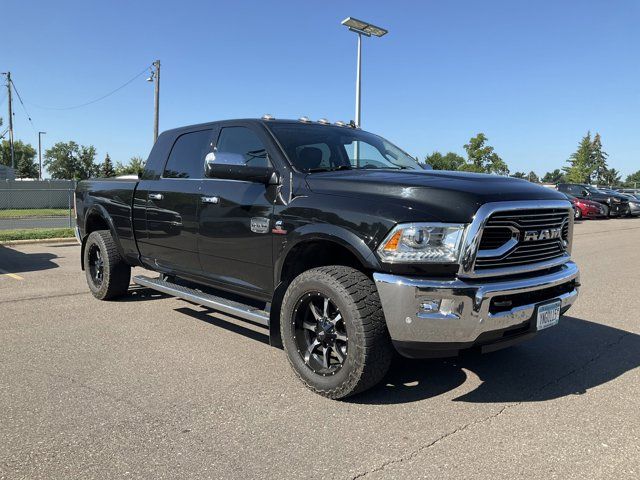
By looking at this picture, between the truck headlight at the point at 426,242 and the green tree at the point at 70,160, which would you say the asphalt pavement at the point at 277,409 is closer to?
the truck headlight at the point at 426,242

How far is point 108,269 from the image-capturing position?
6.26m

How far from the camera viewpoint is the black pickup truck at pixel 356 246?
323 cm

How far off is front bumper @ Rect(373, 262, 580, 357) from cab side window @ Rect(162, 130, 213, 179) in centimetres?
249

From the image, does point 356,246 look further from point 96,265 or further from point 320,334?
point 96,265

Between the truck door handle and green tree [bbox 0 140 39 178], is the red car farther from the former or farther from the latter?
green tree [bbox 0 140 39 178]

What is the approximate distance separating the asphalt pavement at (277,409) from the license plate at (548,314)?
54 cm

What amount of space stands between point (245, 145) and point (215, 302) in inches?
54.9

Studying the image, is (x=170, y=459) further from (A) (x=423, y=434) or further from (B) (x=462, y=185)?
(B) (x=462, y=185)

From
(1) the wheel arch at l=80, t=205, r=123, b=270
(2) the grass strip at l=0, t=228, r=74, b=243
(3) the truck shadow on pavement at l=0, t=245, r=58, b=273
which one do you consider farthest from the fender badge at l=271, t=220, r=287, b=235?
(2) the grass strip at l=0, t=228, r=74, b=243

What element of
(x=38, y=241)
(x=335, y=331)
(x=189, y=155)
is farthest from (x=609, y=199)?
(x=335, y=331)

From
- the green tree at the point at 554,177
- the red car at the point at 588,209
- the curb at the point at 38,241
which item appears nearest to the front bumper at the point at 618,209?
the red car at the point at 588,209

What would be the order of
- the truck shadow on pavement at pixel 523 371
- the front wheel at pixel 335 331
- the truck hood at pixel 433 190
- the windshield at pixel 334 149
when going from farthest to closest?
the windshield at pixel 334 149 < the truck shadow on pavement at pixel 523 371 < the front wheel at pixel 335 331 < the truck hood at pixel 433 190

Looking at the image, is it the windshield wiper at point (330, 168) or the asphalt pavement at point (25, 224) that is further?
the asphalt pavement at point (25, 224)

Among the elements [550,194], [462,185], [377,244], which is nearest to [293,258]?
[377,244]
